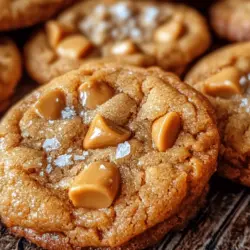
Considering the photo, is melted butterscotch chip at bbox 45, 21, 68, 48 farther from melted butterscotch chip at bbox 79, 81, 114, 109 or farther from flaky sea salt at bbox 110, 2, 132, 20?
melted butterscotch chip at bbox 79, 81, 114, 109

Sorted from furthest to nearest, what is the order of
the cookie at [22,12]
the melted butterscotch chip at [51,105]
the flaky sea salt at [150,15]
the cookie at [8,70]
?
1. the flaky sea salt at [150,15]
2. the cookie at [22,12]
3. the cookie at [8,70]
4. the melted butterscotch chip at [51,105]

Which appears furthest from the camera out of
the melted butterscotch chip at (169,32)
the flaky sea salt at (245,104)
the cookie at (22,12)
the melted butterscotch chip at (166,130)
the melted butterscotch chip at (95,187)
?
the melted butterscotch chip at (169,32)

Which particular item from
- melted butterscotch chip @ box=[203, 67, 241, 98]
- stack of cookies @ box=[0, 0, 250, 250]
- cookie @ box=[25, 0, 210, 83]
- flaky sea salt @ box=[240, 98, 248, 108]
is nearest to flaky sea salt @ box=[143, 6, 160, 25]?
cookie @ box=[25, 0, 210, 83]

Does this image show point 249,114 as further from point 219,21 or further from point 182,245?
point 219,21

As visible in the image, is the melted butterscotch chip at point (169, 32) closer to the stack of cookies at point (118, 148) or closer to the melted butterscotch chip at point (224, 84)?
the stack of cookies at point (118, 148)

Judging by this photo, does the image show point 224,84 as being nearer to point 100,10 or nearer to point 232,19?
point 232,19

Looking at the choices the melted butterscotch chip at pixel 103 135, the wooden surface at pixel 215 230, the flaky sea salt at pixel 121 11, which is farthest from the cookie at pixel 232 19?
the melted butterscotch chip at pixel 103 135

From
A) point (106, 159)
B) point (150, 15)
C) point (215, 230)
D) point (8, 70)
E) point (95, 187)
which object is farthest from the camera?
point (150, 15)

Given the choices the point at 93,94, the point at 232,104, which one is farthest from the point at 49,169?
the point at 232,104
